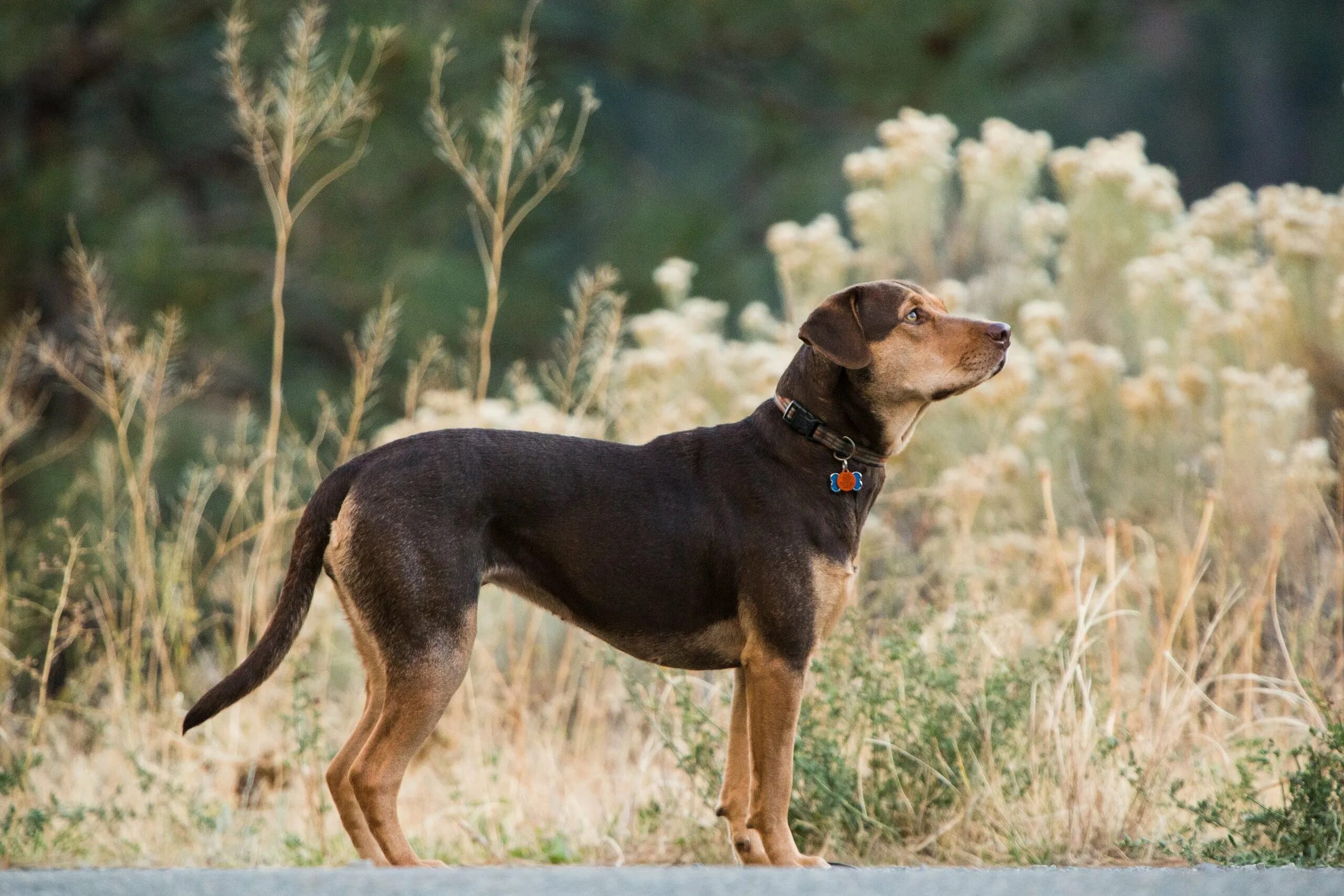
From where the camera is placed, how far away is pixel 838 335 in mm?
4590

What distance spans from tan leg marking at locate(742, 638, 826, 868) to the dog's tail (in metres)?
1.29

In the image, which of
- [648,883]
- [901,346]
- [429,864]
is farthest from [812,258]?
[648,883]

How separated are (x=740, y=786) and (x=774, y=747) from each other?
351 mm

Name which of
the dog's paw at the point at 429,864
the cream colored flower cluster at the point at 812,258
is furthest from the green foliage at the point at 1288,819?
the cream colored flower cluster at the point at 812,258

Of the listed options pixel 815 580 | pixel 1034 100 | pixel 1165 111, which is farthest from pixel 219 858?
pixel 1165 111

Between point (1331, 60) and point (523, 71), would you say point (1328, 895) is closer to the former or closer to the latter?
point (523, 71)

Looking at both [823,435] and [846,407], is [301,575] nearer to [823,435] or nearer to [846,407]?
[823,435]

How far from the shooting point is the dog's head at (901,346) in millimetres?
4605

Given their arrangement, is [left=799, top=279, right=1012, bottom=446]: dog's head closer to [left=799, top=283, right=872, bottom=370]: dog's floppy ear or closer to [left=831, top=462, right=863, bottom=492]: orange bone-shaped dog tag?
[left=799, top=283, right=872, bottom=370]: dog's floppy ear

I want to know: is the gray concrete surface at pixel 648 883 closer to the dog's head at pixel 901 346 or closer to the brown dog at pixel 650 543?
the brown dog at pixel 650 543

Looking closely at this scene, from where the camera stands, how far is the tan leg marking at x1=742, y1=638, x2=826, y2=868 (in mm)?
4441

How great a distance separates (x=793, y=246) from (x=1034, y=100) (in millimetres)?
11328

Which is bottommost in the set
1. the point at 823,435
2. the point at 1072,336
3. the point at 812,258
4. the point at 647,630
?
the point at 647,630

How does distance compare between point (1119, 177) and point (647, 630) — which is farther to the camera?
point (1119, 177)
